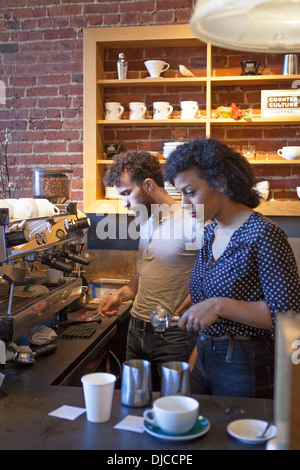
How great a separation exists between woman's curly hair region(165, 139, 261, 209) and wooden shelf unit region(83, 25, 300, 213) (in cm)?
170

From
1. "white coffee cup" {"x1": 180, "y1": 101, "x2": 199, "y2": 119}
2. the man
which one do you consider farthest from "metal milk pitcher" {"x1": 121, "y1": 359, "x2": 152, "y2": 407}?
"white coffee cup" {"x1": 180, "y1": 101, "x2": 199, "y2": 119}

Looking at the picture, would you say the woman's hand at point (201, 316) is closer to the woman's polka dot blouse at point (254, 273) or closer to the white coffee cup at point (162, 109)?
the woman's polka dot blouse at point (254, 273)

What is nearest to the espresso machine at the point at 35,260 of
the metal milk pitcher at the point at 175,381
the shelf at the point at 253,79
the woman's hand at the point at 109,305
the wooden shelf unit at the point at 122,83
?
the woman's hand at the point at 109,305

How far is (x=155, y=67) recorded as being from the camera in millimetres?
3568

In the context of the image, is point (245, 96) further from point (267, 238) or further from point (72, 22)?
point (267, 238)

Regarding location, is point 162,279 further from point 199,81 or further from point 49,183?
point 199,81

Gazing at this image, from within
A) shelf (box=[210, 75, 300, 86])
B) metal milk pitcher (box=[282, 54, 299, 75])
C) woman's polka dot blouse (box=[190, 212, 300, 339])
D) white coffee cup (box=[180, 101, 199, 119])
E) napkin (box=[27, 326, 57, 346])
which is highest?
metal milk pitcher (box=[282, 54, 299, 75])

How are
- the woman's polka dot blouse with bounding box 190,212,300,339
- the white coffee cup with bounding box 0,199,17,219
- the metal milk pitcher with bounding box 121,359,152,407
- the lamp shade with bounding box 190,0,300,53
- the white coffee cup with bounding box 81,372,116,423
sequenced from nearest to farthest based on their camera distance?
the lamp shade with bounding box 190,0,300,53 → the white coffee cup with bounding box 81,372,116,423 → the metal milk pitcher with bounding box 121,359,152,407 → the woman's polka dot blouse with bounding box 190,212,300,339 → the white coffee cup with bounding box 0,199,17,219

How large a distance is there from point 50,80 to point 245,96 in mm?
1387

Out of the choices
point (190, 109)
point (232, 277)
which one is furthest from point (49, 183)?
point (190, 109)

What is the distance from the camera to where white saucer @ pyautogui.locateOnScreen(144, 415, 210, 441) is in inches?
49.8

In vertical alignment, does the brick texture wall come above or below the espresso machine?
above

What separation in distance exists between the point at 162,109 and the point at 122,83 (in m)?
0.33

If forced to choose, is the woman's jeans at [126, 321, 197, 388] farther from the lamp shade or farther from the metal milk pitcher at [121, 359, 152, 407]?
the lamp shade
